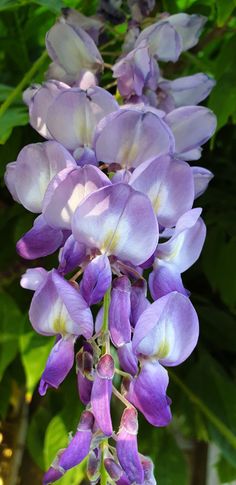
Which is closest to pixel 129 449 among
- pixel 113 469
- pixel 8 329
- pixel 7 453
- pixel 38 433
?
pixel 113 469

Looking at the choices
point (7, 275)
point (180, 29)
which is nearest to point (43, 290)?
point (180, 29)

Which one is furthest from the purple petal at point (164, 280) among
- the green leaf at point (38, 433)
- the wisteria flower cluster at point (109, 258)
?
the green leaf at point (38, 433)

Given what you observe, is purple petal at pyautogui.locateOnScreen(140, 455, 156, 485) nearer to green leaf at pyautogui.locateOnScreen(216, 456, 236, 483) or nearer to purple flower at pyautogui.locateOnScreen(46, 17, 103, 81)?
purple flower at pyautogui.locateOnScreen(46, 17, 103, 81)

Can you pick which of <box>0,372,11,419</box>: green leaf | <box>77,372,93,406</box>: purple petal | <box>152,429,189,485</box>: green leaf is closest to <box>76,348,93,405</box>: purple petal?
<box>77,372,93,406</box>: purple petal

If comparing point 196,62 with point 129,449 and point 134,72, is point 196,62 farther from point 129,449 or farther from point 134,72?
point 129,449

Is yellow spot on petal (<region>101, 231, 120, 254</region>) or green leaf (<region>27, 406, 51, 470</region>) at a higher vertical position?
yellow spot on petal (<region>101, 231, 120, 254</region>)
